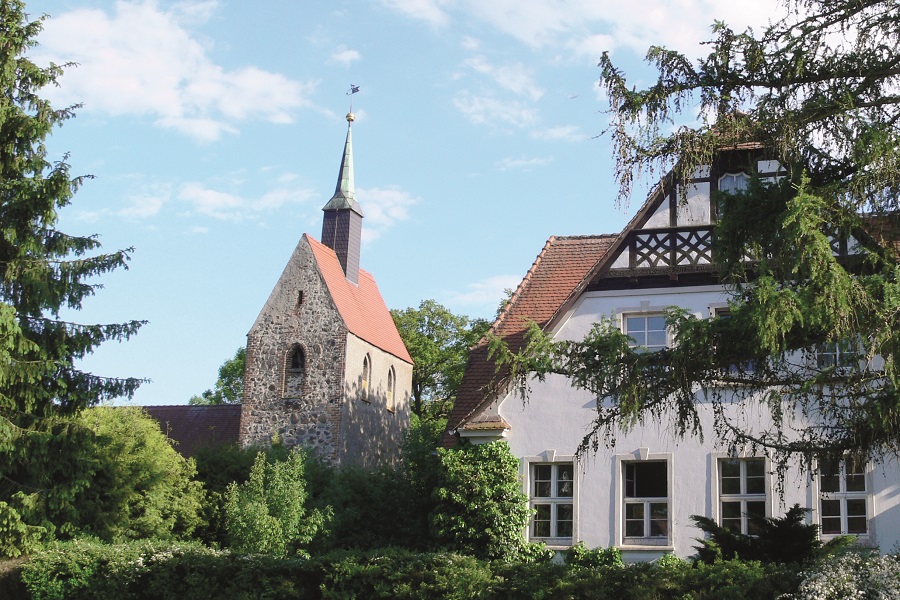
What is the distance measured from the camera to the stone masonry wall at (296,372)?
32500mm

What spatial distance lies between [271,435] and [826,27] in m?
24.9

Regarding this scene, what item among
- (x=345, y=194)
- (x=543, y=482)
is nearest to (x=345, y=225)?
(x=345, y=194)

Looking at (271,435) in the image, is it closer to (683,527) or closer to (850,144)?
(683,527)

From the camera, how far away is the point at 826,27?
34.1 ft

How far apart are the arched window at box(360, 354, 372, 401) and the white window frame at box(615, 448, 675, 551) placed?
703 inches

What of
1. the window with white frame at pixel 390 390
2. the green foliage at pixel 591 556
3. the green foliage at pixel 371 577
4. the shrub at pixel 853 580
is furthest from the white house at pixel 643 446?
the window with white frame at pixel 390 390

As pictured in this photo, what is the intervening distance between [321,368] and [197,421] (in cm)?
735

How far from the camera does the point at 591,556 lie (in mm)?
17172

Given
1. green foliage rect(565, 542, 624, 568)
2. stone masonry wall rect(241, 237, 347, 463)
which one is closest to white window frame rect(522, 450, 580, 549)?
green foliage rect(565, 542, 624, 568)

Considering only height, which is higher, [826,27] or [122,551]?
[826,27]

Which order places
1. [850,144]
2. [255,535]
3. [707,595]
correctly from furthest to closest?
1. [255,535]
2. [707,595]
3. [850,144]

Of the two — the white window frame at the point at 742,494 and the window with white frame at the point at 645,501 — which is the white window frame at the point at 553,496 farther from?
the white window frame at the point at 742,494

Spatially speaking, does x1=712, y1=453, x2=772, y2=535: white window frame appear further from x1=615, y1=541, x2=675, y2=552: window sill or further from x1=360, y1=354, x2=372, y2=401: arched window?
x1=360, y1=354, x2=372, y2=401: arched window

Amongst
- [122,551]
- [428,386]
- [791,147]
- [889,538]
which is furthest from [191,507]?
[428,386]
